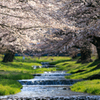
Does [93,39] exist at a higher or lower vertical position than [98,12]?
lower

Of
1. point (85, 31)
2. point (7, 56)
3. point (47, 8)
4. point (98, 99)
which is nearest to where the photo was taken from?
point (98, 99)

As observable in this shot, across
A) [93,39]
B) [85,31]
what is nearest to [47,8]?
[85,31]

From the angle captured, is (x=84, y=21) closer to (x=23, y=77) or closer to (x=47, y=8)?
(x=47, y=8)

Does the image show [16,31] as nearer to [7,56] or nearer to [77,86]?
[77,86]

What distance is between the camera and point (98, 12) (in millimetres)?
16141

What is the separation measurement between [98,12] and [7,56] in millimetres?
21116

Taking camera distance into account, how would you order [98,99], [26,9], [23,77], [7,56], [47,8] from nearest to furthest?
[98,99] < [26,9] < [47,8] < [23,77] < [7,56]

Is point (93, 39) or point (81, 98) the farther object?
point (93, 39)

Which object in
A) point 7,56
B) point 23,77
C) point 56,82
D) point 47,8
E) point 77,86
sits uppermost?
point 47,8

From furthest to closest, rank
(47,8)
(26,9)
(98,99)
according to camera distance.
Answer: (47,8) → (26,9) → (98,99)

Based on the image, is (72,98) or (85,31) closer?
(72,98)

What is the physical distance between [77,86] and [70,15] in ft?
19.4

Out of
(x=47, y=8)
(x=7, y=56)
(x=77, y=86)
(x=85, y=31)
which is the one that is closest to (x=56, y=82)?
(x=77, y=86)

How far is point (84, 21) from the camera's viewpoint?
17219 mm
